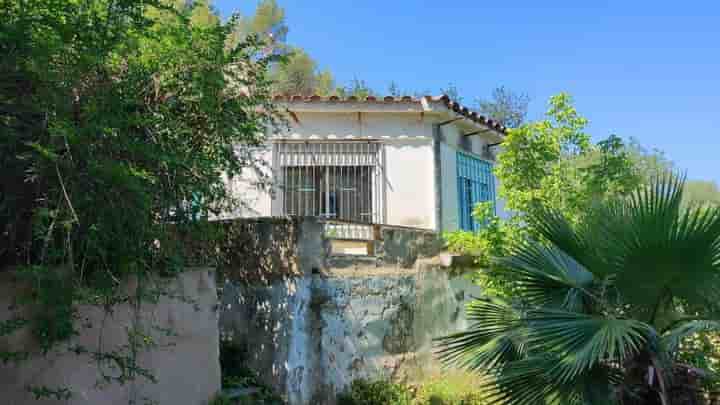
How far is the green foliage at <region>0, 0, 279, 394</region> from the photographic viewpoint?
422 cm

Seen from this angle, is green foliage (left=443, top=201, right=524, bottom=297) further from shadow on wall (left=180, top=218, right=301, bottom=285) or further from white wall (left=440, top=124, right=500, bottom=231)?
shadow on wall (left=180, top=218, right=301, bottom=285)

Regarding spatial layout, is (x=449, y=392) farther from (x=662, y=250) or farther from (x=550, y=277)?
(x=662, y=250)

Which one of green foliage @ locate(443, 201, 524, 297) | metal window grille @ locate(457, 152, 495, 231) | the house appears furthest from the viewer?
metal window grille @ locate(457, 152, 495, 231)

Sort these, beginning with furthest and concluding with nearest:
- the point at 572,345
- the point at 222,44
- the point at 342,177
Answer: the point at 342,177 → the point at 222,44 → the point at 572,345

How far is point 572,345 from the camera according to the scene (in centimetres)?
483

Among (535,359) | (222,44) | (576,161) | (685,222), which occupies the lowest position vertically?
(535,359)

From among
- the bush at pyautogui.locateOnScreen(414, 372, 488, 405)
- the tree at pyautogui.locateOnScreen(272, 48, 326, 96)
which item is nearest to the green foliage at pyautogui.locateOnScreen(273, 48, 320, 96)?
the tree at pyautogui.locateOnScreen(272, 48, 326, 96)

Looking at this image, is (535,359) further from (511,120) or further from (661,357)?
(511,120)

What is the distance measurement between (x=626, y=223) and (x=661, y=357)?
1.18m

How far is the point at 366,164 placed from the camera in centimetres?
1064

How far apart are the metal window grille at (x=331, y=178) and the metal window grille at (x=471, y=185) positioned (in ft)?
5.38

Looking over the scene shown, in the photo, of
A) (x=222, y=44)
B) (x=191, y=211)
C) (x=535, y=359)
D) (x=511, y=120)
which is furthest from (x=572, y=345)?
(x=511, y=120)

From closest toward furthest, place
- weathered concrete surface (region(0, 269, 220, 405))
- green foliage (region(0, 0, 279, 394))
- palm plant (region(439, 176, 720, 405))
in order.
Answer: green foliage (region(0, 0, 279, 394)) → weathered concrete surface (region(0, 269, 220, 405)) → palm plant (region(439, 176, 720, 405))

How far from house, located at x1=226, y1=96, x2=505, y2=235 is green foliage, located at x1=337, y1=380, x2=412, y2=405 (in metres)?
3.28
